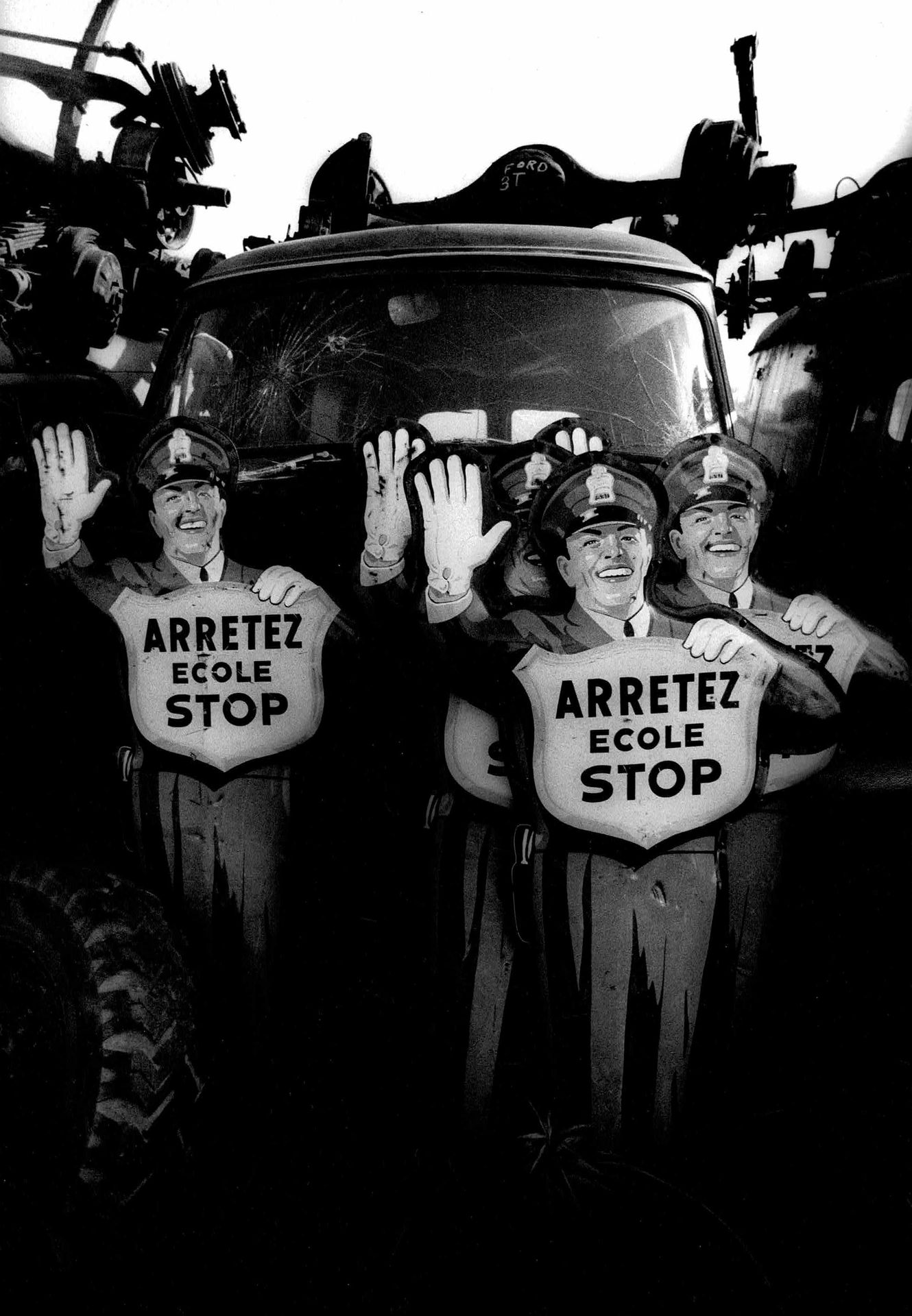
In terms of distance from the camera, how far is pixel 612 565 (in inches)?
71.3

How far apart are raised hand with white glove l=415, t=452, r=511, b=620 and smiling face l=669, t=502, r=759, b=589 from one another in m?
0.35

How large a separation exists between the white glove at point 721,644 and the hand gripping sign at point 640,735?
0.01 meters

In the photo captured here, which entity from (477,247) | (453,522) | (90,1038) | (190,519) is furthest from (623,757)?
(477,247)

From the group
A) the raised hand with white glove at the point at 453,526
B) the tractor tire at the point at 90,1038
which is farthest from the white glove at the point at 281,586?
the tractor tire at the point at 90,1038

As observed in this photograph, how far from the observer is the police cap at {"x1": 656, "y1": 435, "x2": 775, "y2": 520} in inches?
73.0

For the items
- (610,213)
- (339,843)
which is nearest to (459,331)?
(610,213)

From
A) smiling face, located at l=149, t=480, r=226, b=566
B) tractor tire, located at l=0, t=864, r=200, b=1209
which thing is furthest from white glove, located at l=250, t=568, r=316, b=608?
tractor tire, located at l=0, t=864, r=200, b=1209

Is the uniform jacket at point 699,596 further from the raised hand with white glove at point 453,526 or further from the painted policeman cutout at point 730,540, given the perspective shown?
the raised hand with white glove at point 453,526

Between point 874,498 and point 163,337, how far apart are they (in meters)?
2.23

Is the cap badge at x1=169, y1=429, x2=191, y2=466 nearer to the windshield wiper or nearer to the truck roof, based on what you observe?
the windshield wiper

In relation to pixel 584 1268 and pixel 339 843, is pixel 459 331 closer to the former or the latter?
pixel 339 843

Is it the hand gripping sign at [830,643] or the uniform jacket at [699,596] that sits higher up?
the uniform jacket at [699,596]

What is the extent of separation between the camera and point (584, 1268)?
6.09 ft

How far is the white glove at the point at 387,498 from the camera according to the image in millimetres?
1940
